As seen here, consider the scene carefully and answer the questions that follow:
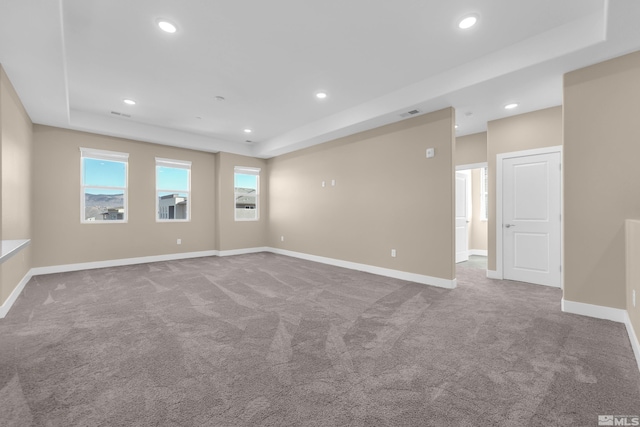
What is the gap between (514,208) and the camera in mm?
4508

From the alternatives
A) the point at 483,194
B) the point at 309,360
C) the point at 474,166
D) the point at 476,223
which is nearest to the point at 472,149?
the point at 474,166

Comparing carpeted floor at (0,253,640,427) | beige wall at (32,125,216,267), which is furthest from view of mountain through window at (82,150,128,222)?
carpeted floor at (0,253,640,427)

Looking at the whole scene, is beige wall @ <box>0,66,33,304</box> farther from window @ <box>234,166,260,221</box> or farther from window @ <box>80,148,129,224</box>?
window @ <box>234,166,260,221</box>

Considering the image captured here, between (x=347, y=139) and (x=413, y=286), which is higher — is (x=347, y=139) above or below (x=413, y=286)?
above

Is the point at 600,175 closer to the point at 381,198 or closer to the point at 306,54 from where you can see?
the point at 381,198

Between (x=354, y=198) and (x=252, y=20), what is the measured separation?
11.5 feet

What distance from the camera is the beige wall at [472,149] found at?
17.6 feet

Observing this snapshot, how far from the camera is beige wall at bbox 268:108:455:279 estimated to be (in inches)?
163

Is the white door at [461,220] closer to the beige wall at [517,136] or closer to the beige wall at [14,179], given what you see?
the beige wall at [517,136]

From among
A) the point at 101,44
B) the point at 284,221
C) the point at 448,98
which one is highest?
the point at 101,44

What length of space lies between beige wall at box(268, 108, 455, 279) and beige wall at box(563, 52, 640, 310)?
1.31m

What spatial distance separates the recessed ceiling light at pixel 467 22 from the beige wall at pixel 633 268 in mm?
2236

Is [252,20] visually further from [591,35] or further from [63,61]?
[591,35]

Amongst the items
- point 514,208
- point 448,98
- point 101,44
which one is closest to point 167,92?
point 101,44
